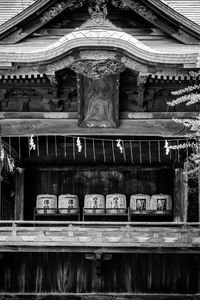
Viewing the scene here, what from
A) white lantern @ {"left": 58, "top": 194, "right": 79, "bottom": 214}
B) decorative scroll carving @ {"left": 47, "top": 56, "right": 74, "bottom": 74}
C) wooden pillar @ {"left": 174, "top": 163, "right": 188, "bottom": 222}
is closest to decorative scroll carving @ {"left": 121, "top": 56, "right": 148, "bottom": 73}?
decorative scroll carving @ {"left": 47, "top": 56, "right": 74, "bottom": 74}

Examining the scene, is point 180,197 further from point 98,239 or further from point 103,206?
point 98,239

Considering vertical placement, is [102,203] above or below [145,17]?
below

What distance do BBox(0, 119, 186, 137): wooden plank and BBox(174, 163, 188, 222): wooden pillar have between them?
2182 mm

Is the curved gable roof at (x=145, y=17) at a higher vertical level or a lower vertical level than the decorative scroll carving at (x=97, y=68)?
higher

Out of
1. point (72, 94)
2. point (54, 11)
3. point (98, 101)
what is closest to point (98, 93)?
point (98, 101)

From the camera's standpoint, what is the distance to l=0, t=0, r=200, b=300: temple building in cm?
1358

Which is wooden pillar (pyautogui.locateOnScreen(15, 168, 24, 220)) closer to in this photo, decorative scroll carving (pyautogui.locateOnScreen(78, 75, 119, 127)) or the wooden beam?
the wooden beam

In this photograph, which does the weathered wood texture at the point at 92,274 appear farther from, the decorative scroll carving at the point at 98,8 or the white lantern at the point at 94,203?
the decorative scroll carving at the point at 98,8

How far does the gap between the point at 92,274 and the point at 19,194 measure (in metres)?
3.30

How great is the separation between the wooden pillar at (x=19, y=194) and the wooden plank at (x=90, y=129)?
2955 millimetres

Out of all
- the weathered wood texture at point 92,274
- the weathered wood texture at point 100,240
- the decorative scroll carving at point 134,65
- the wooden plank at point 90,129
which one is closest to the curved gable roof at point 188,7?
the wooden plank at point 90,129

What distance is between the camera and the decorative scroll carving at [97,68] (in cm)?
1349

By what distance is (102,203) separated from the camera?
1670 centimetres

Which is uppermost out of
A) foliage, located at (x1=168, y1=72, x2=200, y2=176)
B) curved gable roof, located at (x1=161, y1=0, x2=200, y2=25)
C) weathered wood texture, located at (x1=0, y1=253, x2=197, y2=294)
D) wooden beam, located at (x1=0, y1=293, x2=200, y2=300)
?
curved gable roof, located at (x1=161, y1=0, x2=200, y2=25)
